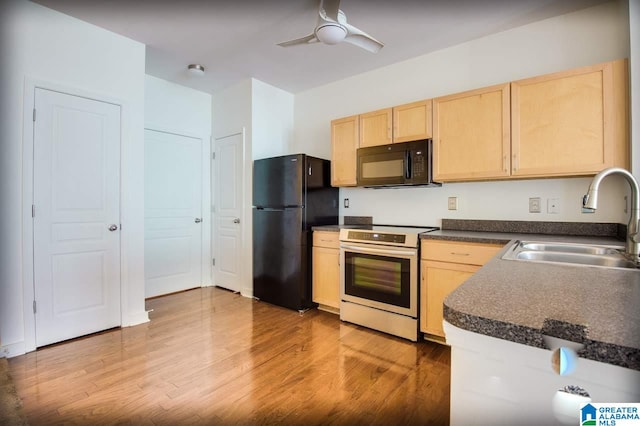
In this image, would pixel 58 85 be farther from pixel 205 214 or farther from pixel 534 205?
pixel 534 205

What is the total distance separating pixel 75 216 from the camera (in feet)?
8.56

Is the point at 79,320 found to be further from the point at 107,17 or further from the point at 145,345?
the point at 107,17

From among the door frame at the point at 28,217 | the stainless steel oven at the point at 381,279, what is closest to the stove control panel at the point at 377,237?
the stainless steel oven at the point at 381,279

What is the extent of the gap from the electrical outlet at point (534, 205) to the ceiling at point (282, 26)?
148 centimetres

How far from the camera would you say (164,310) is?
331 centimetres

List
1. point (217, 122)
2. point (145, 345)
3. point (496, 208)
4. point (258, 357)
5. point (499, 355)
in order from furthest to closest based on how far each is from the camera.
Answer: point (217, 122)
point (496, 208)
point (145, 345)
point (258, 357)
point (499, 355)

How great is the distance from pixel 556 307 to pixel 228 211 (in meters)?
3.92

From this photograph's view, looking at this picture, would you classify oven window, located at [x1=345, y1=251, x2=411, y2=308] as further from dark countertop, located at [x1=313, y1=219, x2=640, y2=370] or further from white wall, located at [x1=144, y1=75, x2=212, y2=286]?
white wall, located at [x1=144, y1=75, x2=212, y2=286]

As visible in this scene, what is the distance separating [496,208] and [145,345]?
322 cm

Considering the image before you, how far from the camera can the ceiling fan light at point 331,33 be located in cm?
210

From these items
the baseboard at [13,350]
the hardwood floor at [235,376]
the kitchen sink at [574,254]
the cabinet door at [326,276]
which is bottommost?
the hardwood floor at [235,376]

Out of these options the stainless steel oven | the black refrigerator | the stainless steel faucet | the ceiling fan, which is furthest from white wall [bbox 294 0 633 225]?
the stainless steel faucet

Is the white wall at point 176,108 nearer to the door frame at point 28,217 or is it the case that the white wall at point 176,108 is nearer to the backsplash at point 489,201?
the door frame at point 28,217

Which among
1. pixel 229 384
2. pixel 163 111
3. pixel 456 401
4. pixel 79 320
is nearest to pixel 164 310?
pixel 79 320
